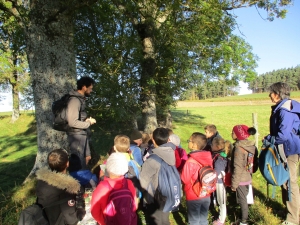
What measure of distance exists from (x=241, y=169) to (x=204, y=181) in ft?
2.99

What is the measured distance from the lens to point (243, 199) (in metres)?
3.84

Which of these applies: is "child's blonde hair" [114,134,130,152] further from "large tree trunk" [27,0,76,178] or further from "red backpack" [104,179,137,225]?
"large tree trunk" [27,0,76,178]

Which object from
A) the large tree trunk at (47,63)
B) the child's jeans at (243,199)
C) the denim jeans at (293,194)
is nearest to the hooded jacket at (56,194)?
the large tree trunk at (47,63)

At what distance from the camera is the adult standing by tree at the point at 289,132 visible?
11.6 ft

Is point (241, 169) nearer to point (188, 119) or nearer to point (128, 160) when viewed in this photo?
point (128, 160)

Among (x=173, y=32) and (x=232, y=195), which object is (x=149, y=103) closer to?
(x=173, y=32)

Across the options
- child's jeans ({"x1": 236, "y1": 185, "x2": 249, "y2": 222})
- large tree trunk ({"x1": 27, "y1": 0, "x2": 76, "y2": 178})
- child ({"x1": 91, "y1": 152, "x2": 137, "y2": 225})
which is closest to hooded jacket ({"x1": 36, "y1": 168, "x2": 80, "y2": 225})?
→ child ({"x1": 91, "y1": 152, "x2": 137, "y2": 225})

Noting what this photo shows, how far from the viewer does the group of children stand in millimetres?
2596

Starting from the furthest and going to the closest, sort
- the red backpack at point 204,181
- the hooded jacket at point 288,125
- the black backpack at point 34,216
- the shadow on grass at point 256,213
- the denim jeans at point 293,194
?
the shadow on grass at point 256,213
the denim jeans at point 293,194
the hooded jacket at point 288,125
the red backpack at point 204,181
the black backpack at point 34,216

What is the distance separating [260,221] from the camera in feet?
12.6

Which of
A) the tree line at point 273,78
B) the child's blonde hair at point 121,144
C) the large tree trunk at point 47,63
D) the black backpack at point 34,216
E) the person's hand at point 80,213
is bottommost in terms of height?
the person's hand at point 80,213

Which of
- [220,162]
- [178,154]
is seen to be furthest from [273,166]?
[178,154]

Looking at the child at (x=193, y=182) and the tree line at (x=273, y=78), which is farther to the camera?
the tree line at (x=273, y=78)

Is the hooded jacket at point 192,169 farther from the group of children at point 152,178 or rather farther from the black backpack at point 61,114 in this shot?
the black backpack at point 61,114
